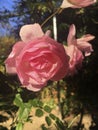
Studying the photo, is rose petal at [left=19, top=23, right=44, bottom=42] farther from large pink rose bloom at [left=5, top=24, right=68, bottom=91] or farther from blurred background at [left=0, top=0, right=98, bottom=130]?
blurred background at [left=0, top=0, right=98, bottom=130]

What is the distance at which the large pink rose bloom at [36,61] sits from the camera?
63 cm

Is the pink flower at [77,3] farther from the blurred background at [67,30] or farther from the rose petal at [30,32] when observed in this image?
the blurred background at [67,30]

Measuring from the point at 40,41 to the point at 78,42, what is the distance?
4.3 inches

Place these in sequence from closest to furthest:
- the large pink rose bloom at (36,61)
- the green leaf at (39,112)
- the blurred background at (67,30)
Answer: the large pink rose bloom at (36,61)
the green leaf at (39,112)
the blurred background at (67,30)

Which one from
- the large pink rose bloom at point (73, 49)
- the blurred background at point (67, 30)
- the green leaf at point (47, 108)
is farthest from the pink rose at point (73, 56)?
the blurred background at point (67, 30)

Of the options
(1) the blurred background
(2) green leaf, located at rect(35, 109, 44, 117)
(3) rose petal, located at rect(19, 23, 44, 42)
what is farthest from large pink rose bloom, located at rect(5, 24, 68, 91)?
(1) the blurred background

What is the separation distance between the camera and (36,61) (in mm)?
646

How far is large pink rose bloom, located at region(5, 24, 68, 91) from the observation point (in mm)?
635

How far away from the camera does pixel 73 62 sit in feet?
2.26

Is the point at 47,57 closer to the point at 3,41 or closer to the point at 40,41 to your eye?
the point at 40,41

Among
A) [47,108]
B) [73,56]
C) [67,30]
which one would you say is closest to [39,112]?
[47,108]

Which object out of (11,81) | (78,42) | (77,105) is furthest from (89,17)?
(78,42)

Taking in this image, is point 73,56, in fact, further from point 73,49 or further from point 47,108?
point 47,108

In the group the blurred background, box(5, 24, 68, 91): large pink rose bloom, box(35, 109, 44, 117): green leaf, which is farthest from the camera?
the blurred background
